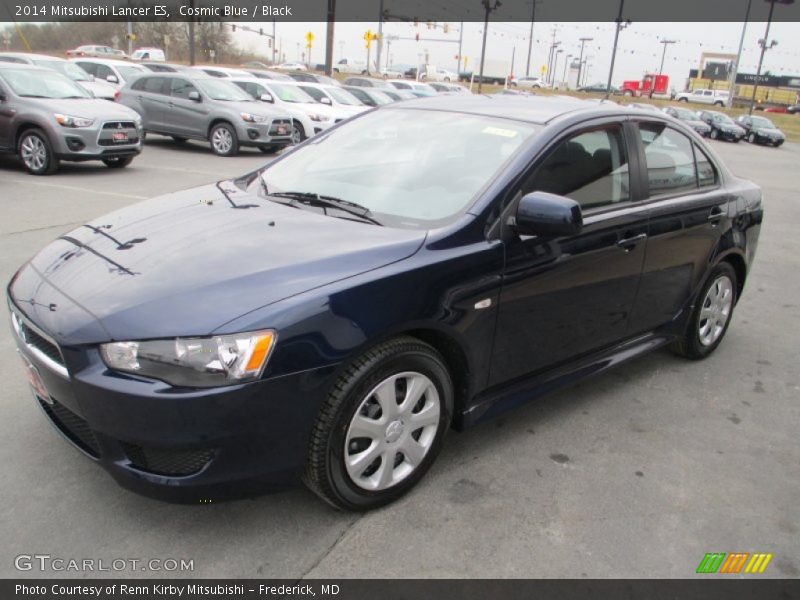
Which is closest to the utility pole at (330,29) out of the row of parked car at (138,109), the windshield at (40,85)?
the row of parked car at (138,109)

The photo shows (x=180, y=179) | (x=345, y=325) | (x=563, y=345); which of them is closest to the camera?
(x=345, y=325)

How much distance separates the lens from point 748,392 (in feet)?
14.0

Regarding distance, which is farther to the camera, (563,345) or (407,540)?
(563,345)

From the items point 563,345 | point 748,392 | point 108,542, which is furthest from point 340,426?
point 748,392

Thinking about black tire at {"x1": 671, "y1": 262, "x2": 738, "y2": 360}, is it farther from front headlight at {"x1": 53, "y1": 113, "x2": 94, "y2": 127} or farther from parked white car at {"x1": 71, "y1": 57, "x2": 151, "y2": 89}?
parked white car at {"x1": 71, "y1": 57, "x2": 151, "y2": 89}

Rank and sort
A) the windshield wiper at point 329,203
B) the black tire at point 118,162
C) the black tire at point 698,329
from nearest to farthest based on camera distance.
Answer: the windshield wiper at point 329,203, the black tire at point 698,329, the black tire at point 118,162

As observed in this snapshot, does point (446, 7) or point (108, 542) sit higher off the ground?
point (446, 7)

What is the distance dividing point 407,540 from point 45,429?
1850 mm

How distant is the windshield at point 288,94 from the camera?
18297mm

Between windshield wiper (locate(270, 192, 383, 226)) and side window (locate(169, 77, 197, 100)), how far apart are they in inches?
518

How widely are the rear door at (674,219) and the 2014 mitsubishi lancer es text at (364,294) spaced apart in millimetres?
19

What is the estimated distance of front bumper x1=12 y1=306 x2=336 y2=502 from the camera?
2.22m

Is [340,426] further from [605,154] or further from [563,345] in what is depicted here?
[605,154]

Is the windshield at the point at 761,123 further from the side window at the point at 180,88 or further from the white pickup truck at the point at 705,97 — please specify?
the white pickup truck at the point at 705,97
